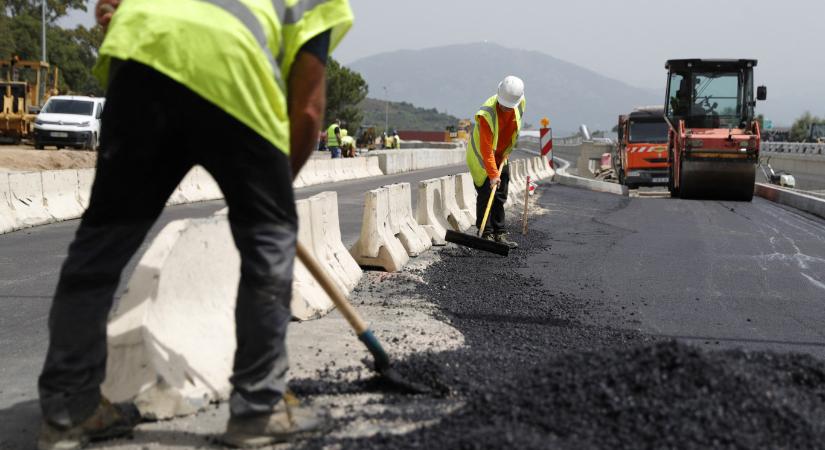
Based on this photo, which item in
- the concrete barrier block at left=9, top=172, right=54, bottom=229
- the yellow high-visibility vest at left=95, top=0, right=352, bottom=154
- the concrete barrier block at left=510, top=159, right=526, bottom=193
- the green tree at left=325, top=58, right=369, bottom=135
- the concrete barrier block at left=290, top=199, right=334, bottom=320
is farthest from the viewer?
the green tree at left=325, top=58, right=369, bottom=135

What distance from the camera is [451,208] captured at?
1162cm

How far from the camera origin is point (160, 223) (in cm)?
1188

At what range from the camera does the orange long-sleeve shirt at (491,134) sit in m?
10.1

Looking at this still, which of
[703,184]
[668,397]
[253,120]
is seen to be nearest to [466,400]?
[668,397]

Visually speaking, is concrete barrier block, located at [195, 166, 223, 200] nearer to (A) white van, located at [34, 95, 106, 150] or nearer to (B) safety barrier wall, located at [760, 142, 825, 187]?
(A) white van, located at [34, 95, 106, 150]

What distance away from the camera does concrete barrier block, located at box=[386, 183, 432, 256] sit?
28.9 feet

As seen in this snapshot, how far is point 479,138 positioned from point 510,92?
68 cm

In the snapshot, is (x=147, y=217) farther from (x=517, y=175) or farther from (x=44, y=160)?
(x=44, y=160)

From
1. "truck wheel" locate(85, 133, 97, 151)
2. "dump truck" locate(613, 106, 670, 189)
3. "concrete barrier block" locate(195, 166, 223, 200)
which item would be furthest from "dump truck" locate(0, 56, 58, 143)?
"dump truck" locate(613, 106, 670, 189)

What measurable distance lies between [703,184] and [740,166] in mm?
899

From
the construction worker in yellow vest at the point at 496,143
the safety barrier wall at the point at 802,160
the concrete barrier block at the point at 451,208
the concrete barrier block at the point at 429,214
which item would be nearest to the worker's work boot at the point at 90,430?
the construction worker in yellow vest at the point at 496,143

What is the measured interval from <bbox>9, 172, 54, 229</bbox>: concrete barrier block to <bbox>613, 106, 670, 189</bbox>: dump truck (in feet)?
64.5

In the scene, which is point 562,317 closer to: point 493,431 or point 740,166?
point 493,431

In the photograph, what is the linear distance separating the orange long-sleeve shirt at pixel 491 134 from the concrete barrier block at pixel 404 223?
1140 millimetres
